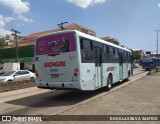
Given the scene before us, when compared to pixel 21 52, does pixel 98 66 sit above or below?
below

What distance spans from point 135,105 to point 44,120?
13.5 feet

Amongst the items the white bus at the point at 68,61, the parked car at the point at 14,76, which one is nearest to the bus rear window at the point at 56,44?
the white bus at the point at 68,61

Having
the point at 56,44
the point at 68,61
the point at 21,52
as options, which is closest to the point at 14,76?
the point at 56,44

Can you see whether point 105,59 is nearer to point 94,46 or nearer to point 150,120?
point 94,46

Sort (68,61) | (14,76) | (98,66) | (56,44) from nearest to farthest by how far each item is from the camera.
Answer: (68,61) → (56,44) → (98,66) → (14,76)

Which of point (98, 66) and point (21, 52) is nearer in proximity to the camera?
point (98, 66)

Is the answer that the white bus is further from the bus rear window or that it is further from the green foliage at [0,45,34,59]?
the green foliage at [0,45,34,59]

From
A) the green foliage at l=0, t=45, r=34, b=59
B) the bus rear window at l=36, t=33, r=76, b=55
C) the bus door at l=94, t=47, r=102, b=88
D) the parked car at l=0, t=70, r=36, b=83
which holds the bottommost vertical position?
the parked car at l=0, t=70, r=36, b=83

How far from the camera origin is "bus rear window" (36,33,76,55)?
1145 centimetres


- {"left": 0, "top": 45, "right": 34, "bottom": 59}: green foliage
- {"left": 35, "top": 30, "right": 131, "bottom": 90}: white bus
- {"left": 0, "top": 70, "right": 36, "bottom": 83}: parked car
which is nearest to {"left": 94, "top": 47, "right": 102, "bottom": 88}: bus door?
{"left": 35, "top": 30, "right": 131, "bottom": 90}: white bus

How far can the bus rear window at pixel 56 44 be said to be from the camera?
1145 centimetres

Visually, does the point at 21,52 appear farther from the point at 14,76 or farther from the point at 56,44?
the point at 56,44

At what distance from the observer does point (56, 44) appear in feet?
39.5

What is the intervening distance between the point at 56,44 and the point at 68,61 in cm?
115
